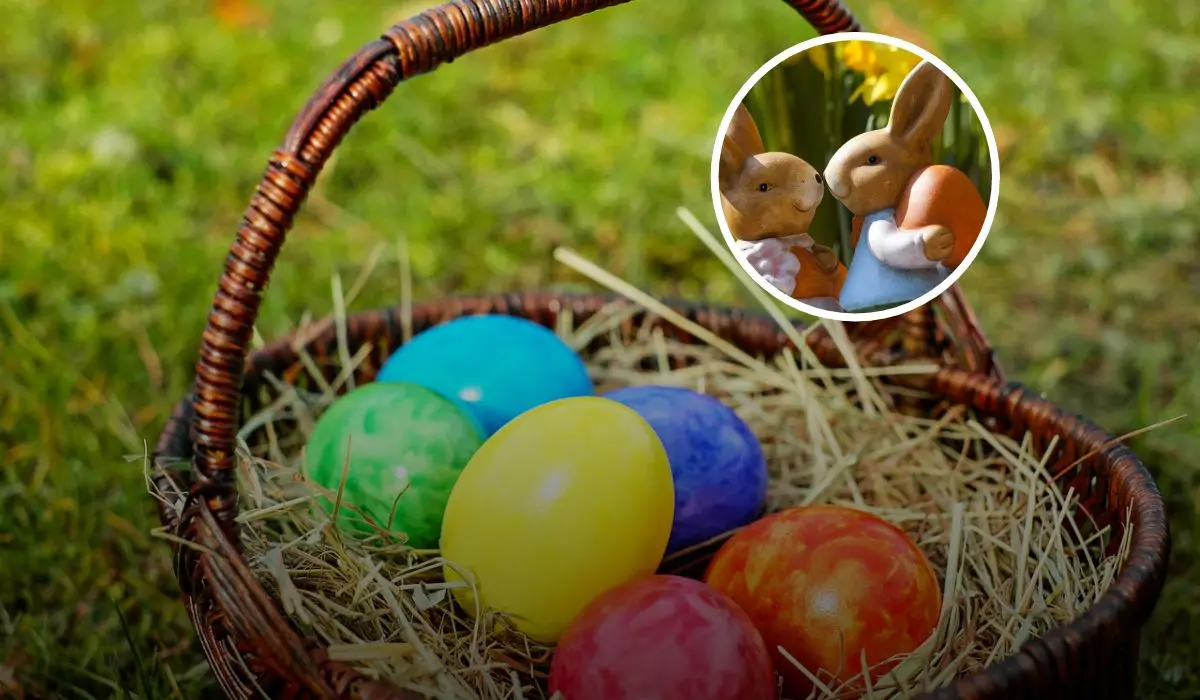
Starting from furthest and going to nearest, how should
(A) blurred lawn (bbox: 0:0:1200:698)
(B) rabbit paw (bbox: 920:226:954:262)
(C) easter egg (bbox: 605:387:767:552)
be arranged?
(A) blurred lawn (bbox: 0:0:1200:698) < (C) easter egg (bbox: 605:387:767:552) < (B) rabbit paw (bbox: 920:226:954:262)

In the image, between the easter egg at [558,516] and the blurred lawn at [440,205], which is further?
the blurred lawn at [440,205]

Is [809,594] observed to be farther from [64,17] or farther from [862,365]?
[64,17]

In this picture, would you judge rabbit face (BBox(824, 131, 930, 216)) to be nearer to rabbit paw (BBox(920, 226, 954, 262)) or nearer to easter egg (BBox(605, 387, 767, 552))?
rabbit paw (BBox(920, 226, 954, 262))

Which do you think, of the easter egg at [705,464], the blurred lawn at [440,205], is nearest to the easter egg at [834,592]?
the easter egg at [705,464]

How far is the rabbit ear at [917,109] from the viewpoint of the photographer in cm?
138

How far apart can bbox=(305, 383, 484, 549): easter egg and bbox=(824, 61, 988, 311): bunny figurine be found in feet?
1.81

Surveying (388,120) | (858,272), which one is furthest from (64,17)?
(858,272)

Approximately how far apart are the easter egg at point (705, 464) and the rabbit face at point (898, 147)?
34cm

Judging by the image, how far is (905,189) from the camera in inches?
54.6

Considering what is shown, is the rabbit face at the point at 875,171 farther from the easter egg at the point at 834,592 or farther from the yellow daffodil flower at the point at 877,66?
the easter egg at the point at 834,592

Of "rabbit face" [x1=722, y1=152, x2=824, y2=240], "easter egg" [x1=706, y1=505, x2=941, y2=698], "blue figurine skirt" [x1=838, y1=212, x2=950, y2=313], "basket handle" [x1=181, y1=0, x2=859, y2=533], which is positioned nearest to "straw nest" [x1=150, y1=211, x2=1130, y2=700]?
"easter egg" [x1=706, y1=505, x2=941, y2=698]

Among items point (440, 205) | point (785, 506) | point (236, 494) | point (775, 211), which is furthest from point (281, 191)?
point (440, 205)

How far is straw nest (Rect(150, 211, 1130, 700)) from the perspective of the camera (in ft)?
4.20

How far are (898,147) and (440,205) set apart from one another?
65.2 inches
